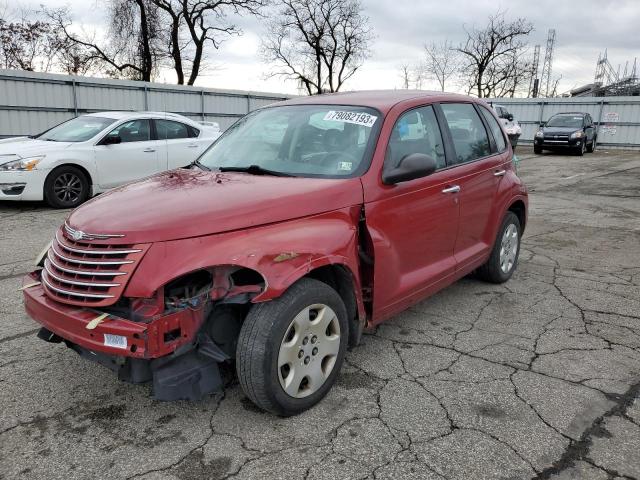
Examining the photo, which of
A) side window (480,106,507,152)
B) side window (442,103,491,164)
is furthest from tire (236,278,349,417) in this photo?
side window (480,106,507,152)

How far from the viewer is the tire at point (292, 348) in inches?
103

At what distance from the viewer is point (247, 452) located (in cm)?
258

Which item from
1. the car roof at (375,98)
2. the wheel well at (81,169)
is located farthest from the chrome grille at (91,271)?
the wheel well at (81,169)

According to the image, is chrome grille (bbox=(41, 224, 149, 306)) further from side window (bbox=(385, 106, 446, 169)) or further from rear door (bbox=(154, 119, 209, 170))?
rear door (bbox=(154, 119, 209, 170))

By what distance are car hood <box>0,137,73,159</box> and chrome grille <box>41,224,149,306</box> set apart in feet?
21.6

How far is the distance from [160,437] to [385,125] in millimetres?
2309

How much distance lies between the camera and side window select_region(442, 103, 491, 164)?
4.16 metres

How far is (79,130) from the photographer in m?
9.30

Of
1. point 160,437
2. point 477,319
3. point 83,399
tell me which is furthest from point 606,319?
point 83,399

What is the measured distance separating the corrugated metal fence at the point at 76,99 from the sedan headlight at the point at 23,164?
21.9 feet

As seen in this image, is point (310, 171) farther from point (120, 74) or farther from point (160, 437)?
point (120, 74)

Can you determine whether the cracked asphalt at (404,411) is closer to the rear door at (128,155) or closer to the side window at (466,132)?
the side window at (466,132)

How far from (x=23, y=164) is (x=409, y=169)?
732 cm

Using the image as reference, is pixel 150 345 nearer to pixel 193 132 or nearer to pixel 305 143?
pixel 305 143
